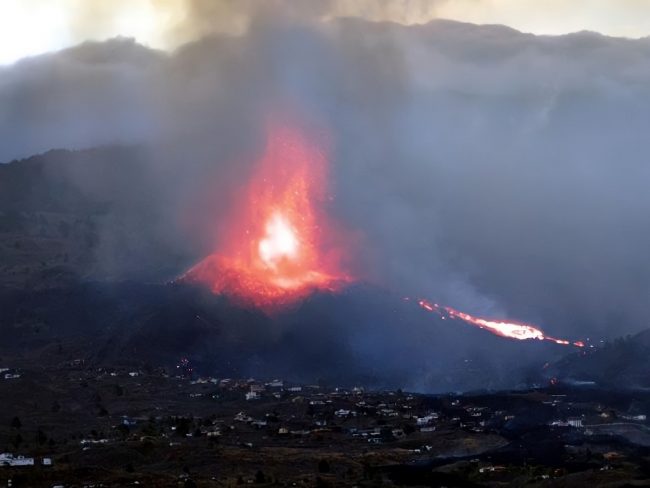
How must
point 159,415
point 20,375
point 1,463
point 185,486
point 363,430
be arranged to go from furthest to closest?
point 20,375
point 159,415
point 363,430
point 1,463
point 185,486

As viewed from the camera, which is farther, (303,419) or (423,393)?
(423,393)

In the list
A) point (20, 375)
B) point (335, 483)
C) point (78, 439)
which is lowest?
point (335, 483)

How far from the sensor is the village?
4488 inches

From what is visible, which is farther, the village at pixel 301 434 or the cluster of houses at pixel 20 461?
the cluster of houses at pixel 20 461

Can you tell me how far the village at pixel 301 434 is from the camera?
11400 centimetres

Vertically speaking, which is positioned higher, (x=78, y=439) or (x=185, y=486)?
(x=78, y=439)

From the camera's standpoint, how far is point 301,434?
14688 centimetres

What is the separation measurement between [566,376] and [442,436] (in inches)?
1800

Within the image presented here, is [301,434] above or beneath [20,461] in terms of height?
above

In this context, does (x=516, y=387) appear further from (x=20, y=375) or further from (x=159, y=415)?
(x=20, y=375)

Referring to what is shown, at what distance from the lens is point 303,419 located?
158000 mm

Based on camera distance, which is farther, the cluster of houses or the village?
the cluster of houses

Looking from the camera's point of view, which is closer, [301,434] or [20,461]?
[20,461]

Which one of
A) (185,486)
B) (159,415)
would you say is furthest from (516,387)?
(185,486)
